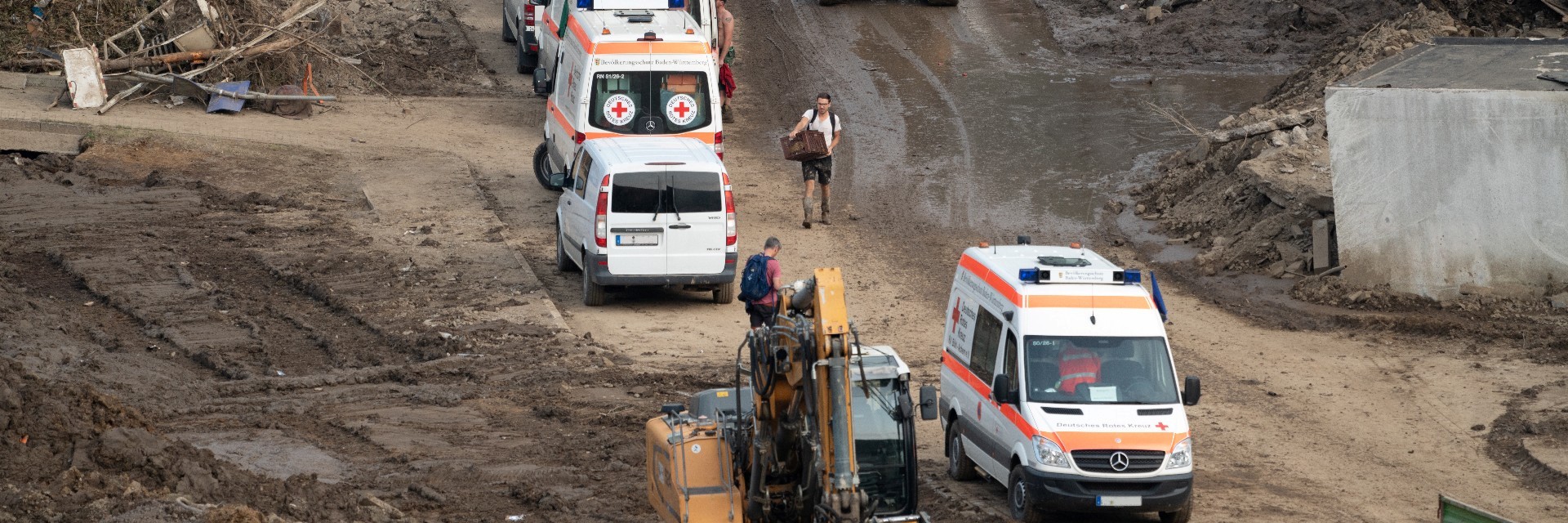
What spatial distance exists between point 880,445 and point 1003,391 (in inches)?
57.4

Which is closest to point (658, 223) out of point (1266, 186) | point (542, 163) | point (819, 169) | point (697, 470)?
point (819, 169)

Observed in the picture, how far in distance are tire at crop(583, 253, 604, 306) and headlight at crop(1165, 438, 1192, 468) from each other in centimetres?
811

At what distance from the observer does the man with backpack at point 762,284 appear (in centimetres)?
1502

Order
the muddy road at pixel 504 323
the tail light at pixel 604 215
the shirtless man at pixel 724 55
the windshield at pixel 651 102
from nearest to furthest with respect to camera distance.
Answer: the muddy road at pixel 504 323 < the tail light at pixel 604 215 < the windshield at pixel 651 102 < the shirtless man at pixel 724 55

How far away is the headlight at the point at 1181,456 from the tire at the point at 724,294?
25.0ft

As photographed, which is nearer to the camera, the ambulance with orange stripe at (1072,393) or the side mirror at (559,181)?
the ambulance with orange stripe at (1072,393)

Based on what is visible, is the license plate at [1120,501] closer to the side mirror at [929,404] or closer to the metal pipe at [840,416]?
the side mirror at [929,404]

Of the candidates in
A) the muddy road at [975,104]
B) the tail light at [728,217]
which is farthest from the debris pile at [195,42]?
the tail light at [728,217]

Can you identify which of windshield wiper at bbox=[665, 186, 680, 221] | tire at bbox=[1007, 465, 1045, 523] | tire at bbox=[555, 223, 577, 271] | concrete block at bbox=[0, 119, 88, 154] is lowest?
tire at bbox=[1007, 465, 1045, 523]

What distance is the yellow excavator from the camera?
857 cm

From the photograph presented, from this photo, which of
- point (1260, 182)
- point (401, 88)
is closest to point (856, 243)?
point (1260, 182)

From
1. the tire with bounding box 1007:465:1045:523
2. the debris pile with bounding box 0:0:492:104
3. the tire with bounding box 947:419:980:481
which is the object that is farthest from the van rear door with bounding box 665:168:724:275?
the debris pile with bounding box 0:0:492:104

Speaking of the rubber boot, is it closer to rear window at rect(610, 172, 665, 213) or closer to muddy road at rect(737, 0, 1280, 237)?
muddy road at rect(737, 0, 1280, 237)

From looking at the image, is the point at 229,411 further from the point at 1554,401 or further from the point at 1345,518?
the point at 1554,401
